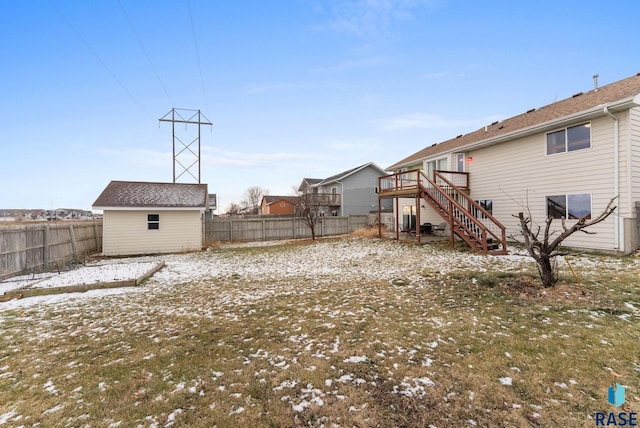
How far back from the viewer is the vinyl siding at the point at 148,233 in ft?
47.6

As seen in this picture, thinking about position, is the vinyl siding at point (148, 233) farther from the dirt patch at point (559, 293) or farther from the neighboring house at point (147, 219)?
the dirt patch at point (559, 293)

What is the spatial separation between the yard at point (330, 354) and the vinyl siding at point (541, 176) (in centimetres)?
394

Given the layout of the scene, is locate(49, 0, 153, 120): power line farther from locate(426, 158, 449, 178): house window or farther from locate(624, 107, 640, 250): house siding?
locate(624, 107, 640, 250): house siding

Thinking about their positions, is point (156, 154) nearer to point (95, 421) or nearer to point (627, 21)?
point (95, 421)

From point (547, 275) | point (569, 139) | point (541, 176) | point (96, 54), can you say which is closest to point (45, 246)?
point (96, 54)

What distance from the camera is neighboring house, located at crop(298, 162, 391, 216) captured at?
29.2 metres

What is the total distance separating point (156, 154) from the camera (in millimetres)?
23797

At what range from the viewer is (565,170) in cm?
1040

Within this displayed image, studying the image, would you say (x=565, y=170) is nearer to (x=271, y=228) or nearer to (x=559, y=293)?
(x=559, y=293)

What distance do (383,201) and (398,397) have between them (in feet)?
91.6

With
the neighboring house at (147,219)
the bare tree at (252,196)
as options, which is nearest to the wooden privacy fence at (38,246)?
the neighboring house at (147,219)

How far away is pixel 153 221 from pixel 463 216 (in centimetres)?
1687

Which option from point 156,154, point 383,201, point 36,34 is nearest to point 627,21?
point 383,201

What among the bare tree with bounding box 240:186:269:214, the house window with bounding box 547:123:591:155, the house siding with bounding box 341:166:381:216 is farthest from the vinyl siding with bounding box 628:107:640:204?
the bare tree with bounding box 240:186:269:214
